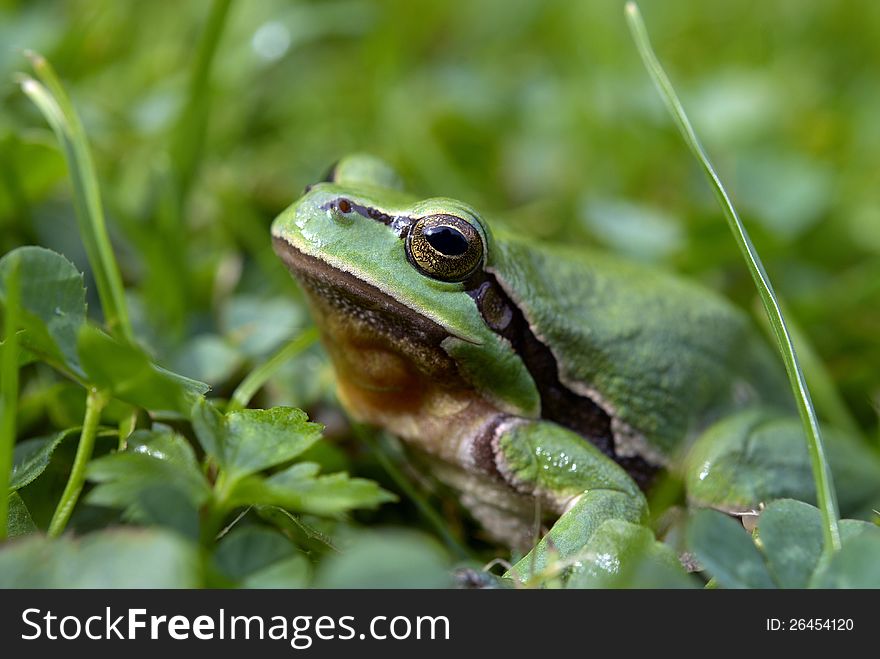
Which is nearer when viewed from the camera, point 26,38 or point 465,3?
point 26,38

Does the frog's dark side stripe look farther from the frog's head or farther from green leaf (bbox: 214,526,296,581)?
green leaf (bbox: 214,526,296,581)

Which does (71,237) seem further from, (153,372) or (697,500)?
(697,500)

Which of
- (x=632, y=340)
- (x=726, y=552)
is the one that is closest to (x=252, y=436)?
(x=726, y=552)

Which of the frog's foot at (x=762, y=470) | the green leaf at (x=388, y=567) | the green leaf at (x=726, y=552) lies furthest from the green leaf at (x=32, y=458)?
the frog's foot at (x=762, y=470)

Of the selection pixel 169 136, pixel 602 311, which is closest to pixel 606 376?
pixel 602 311

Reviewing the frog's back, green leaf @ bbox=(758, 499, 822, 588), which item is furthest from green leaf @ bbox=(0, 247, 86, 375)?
green leaf @ bbox=(758, 499, 822, 588)
